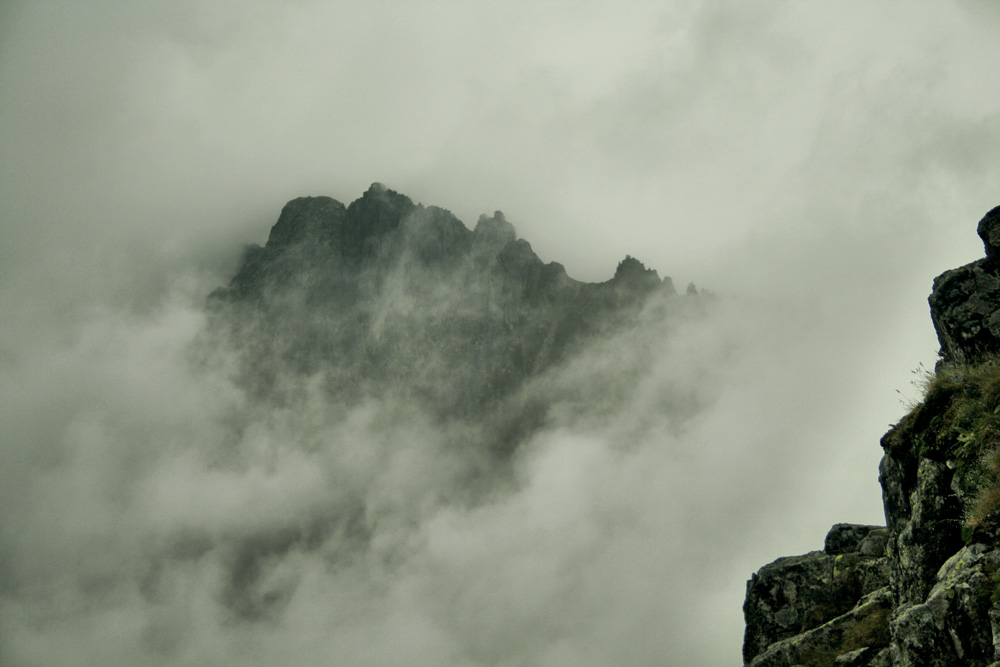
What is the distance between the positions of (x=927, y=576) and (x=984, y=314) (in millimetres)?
7523

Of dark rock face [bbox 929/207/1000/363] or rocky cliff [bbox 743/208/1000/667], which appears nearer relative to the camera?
rocky cliff [bbox 743/208/1000/667]

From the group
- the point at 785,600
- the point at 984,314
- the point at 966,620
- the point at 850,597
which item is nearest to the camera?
the point at 966,620

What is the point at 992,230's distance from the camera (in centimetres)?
2150

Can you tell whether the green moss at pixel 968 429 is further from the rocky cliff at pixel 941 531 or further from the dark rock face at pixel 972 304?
the dark rock face at pixel 972 304

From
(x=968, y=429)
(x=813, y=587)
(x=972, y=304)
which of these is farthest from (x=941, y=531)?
(x=813, y=587)

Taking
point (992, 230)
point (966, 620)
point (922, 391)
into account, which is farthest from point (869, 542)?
point (966, 620)

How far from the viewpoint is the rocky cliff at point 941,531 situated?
15.2 meters

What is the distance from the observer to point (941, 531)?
18031mm

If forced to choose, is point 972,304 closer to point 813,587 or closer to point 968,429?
point 968,429

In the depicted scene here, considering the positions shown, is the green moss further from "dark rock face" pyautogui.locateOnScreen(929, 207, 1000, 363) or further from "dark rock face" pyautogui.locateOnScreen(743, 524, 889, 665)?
"dark rock face" pyautogui.locateOnScreen(743, 524, 889, 665)

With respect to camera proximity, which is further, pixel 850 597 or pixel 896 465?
pixel 850 597

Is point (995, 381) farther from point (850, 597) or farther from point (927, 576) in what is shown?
point (850, 597)

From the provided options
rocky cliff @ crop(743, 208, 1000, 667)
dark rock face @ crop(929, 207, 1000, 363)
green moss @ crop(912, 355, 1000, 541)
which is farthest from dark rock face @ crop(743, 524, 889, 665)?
dark rock face @ crop(929, 207, 1000, 363)

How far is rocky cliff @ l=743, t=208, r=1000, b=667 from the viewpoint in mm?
15227
